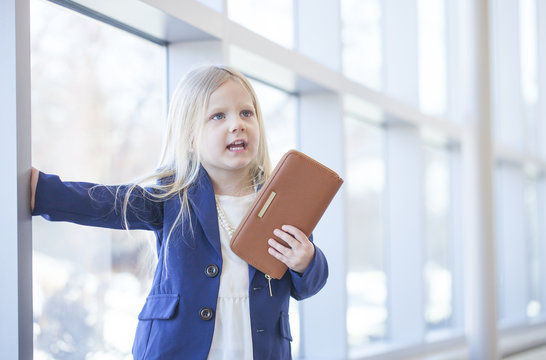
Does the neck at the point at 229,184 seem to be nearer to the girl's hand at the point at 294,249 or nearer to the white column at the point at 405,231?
the girl's hand at the point at 294,249

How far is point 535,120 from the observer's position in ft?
24.2

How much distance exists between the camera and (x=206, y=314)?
1.56m

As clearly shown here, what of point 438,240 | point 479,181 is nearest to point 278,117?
point 479,181

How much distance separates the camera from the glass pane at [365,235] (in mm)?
3914

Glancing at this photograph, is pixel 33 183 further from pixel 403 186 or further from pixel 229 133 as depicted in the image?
pixel 403 186

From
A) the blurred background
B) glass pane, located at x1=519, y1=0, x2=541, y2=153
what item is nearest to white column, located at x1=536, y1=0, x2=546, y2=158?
glass pane, located at x1=519, y1=0, x2=541, y2=153

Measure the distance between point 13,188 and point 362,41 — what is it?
2.95 m

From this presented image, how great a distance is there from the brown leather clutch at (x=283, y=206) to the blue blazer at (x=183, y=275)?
0.17 ft

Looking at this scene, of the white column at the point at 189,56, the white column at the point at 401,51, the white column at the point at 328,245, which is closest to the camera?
the white column at the point at 189,56

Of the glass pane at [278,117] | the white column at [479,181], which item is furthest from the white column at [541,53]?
the glass pane at [278,117]

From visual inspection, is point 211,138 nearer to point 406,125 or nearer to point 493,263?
point 493,263

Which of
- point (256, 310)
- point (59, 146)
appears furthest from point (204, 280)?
point (59, 146)

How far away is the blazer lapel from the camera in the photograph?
1636mm

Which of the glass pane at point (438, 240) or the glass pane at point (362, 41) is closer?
the glass pane at point (362, 41)
